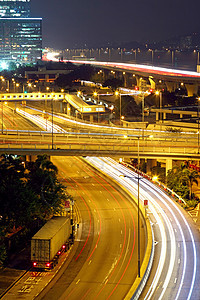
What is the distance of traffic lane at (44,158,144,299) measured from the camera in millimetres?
27812

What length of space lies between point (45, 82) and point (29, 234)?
4753 inches

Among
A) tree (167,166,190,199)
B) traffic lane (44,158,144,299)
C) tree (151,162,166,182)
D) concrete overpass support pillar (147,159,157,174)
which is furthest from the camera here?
concrete overpass support pillar (147,159,157,174)

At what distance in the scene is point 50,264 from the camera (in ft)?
99.0

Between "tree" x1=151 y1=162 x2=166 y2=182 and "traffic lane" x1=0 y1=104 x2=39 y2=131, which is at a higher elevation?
"traffic lane" x1=0 y1=104 x2=39 y2=131

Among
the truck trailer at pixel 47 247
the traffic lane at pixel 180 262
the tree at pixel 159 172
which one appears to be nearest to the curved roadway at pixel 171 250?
the traffic lane at pixel 180 262

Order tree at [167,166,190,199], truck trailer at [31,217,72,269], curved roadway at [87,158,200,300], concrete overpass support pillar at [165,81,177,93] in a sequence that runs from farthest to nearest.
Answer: concrete overpass support pillar at [165,81,177,93] → tree at [167,166,190,199] → truck trailer at [31,217,72,269] → curved roadway at [87,158,200,300]

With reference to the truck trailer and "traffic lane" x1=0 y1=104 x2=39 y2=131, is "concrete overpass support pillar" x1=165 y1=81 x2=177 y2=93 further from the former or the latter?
the truck trailer

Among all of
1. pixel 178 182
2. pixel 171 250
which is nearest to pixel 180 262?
pixel 171 250

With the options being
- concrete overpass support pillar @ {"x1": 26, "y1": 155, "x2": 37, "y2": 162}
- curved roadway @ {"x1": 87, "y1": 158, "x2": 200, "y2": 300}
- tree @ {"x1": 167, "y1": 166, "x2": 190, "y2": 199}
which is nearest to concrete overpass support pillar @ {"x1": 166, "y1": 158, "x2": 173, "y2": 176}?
tree @ {"x1": 167, "y1": 166, "x2": 190, "y2": 199}

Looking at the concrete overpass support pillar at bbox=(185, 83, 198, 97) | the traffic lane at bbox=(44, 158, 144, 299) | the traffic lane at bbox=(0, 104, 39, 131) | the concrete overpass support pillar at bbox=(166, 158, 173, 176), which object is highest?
the concrete overpass support pillar at bbox=(185, 83, 198, 97)

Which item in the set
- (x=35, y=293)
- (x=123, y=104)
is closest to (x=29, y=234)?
(x=35, y=293)

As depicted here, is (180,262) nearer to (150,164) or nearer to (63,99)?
(150,164)

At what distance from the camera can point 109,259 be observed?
3183cm

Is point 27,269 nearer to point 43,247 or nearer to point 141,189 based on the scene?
point 43,247
